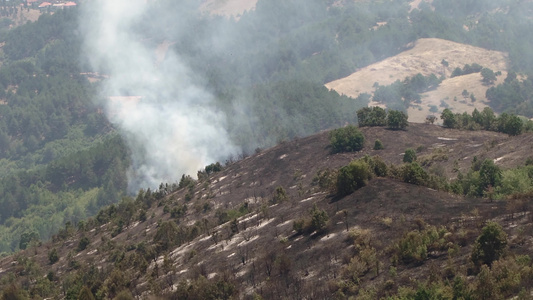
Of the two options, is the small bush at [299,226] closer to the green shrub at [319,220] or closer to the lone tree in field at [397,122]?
the green shrub at [319,220]

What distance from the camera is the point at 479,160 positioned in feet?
358

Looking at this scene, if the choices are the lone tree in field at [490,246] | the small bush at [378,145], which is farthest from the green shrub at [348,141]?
the lone tree in field at [490,246]

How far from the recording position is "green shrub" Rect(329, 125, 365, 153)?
466 feet

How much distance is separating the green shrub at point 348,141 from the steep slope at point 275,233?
2425mm

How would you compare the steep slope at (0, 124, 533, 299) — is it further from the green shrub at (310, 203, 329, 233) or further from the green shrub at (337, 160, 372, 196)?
the green shrub at (337, 160, 372, 196)

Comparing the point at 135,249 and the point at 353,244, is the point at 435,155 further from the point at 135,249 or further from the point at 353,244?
the point at 353,244

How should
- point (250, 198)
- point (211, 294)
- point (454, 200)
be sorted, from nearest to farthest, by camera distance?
point (211, 294), point (454, 200), point (250, 198)

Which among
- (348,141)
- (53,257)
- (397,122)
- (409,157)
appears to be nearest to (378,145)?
(348,141)

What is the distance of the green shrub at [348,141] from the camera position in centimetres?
14212

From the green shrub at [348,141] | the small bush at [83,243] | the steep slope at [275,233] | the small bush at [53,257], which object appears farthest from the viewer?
the green shrub at [348,141]

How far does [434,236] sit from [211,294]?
19.1m

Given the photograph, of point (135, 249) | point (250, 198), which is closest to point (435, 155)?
point (250, 198)

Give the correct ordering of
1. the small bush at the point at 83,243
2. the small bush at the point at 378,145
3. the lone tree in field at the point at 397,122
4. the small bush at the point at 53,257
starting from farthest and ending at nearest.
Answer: the lone tree in field at the point at 397,122 → the small bush at the point at 378,145 → the small bush at the point at 83,243 → the small bush at the point at 53,257

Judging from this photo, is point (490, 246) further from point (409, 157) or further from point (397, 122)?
point (397, 122)
